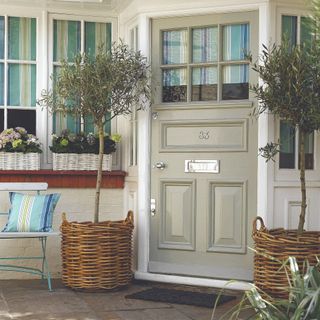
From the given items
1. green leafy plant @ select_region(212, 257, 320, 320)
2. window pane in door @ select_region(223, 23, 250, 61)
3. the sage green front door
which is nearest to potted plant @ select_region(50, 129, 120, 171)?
the sage green front door

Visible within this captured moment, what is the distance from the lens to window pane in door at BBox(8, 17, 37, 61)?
6.74 meters

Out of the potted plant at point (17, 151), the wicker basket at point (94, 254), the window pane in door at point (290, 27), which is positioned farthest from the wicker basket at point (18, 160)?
the window pane in door at point (290, 27)

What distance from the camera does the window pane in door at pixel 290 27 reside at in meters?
5.96

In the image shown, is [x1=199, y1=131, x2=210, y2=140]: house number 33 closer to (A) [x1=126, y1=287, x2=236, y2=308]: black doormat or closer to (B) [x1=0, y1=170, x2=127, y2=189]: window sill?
(B) [x1=0, y1=170, x2=127, y2=189]: window sill

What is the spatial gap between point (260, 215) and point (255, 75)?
1.22 meters

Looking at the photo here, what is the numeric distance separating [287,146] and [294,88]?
3.18 ft

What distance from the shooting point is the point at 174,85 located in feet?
20.9

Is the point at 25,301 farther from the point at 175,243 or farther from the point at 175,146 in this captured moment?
the point at 175,146

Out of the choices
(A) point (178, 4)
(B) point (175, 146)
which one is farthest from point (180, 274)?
(A) point (178, 4)

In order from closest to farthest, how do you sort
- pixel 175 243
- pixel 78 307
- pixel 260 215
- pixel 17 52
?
pixel 78 307 → pixel 260 215 → pixel 175 243 → pixel 17 52

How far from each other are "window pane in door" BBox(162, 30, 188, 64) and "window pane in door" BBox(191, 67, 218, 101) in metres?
0.18

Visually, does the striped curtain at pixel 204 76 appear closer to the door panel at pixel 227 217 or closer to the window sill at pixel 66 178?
the door panel at pixel 227 217

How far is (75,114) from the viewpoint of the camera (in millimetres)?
6059

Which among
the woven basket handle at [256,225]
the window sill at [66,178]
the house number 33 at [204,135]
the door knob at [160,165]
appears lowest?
the woven basket handle at [256,225]
